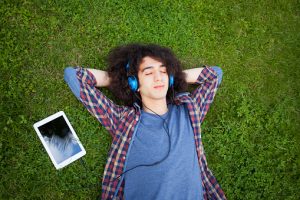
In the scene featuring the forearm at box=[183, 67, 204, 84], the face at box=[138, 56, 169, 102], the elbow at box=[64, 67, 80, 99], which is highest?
the elbow at box=[64, 67, 80, 99]

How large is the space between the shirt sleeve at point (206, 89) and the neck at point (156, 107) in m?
0.55

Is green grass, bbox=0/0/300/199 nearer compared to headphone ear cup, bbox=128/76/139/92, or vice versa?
headphone ear cup, bbox=128/76/139/92

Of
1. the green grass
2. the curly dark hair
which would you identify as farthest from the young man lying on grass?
the green grass

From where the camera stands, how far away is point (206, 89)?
4.35 meters

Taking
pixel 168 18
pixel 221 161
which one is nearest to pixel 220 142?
pixel 221 161

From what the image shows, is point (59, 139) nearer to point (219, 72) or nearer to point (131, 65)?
point (131, 65)

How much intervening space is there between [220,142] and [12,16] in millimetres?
3521

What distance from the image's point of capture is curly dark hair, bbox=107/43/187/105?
408cm

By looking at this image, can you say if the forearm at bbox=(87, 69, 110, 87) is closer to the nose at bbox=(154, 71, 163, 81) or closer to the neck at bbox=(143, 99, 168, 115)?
the neck at bbox=(143, 99, 168, 115)

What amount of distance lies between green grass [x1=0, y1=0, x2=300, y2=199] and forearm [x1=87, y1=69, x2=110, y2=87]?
33cm

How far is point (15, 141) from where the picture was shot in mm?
4102

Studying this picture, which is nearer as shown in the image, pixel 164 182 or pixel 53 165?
pixel 164 182

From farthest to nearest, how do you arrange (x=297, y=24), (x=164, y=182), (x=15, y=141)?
(x=297, y=24) → (x=15, y=141) → (x=164, y=182)

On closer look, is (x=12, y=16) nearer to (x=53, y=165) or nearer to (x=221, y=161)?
(x=53, y=165)
